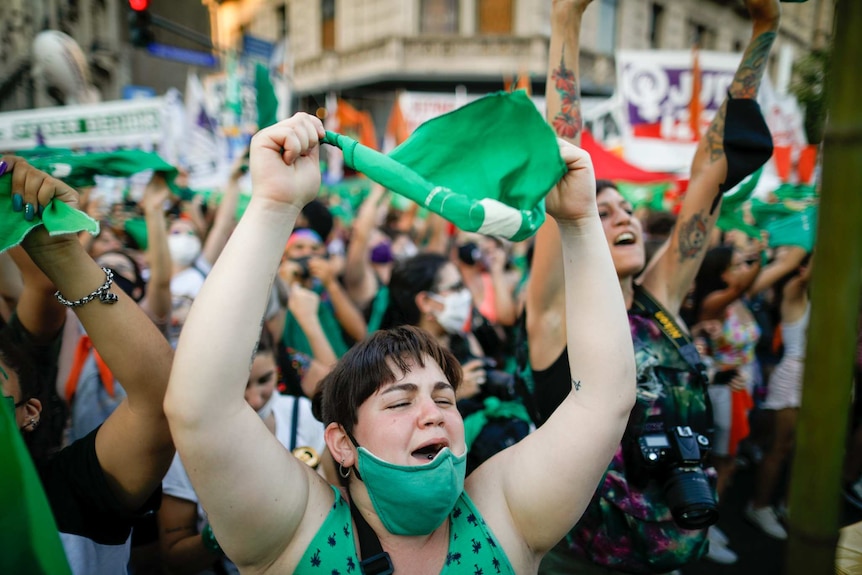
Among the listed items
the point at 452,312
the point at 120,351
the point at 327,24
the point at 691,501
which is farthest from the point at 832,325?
the point at 327,24

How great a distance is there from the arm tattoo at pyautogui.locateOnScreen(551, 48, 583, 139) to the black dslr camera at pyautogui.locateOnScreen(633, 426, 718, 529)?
3.22 feet

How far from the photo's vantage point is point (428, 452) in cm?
133

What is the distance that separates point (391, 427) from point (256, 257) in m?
0.49

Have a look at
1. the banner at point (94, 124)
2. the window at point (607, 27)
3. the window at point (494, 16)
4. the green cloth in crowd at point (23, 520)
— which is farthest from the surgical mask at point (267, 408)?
the window at point (607, 27)

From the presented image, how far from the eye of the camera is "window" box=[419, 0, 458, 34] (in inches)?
755

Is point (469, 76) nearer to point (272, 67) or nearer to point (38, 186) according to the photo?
point (272, 67)

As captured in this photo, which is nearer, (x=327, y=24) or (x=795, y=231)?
(x=795, y=231)

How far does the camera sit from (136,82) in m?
16.1

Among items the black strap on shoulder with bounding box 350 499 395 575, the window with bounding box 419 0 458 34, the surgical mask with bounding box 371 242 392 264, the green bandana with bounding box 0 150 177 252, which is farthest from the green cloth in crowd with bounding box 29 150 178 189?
the window with bounding box 419 0 458 34

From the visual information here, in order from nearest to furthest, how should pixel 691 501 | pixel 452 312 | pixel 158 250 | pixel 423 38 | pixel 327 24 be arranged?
pixel 691 501 < pixel 158 250 < pixel 452 312 < pixel 423 38 < pixel 327 24

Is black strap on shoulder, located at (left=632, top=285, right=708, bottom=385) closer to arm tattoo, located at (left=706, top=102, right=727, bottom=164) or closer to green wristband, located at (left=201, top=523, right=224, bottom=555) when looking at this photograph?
arm tattoo, located at (left=706, top=102, right=727, bottom=164)

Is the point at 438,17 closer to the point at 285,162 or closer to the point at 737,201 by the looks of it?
Result: the point at 737,201

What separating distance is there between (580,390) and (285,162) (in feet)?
2.64

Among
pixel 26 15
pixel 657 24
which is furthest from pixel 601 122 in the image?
pixel 657 24
